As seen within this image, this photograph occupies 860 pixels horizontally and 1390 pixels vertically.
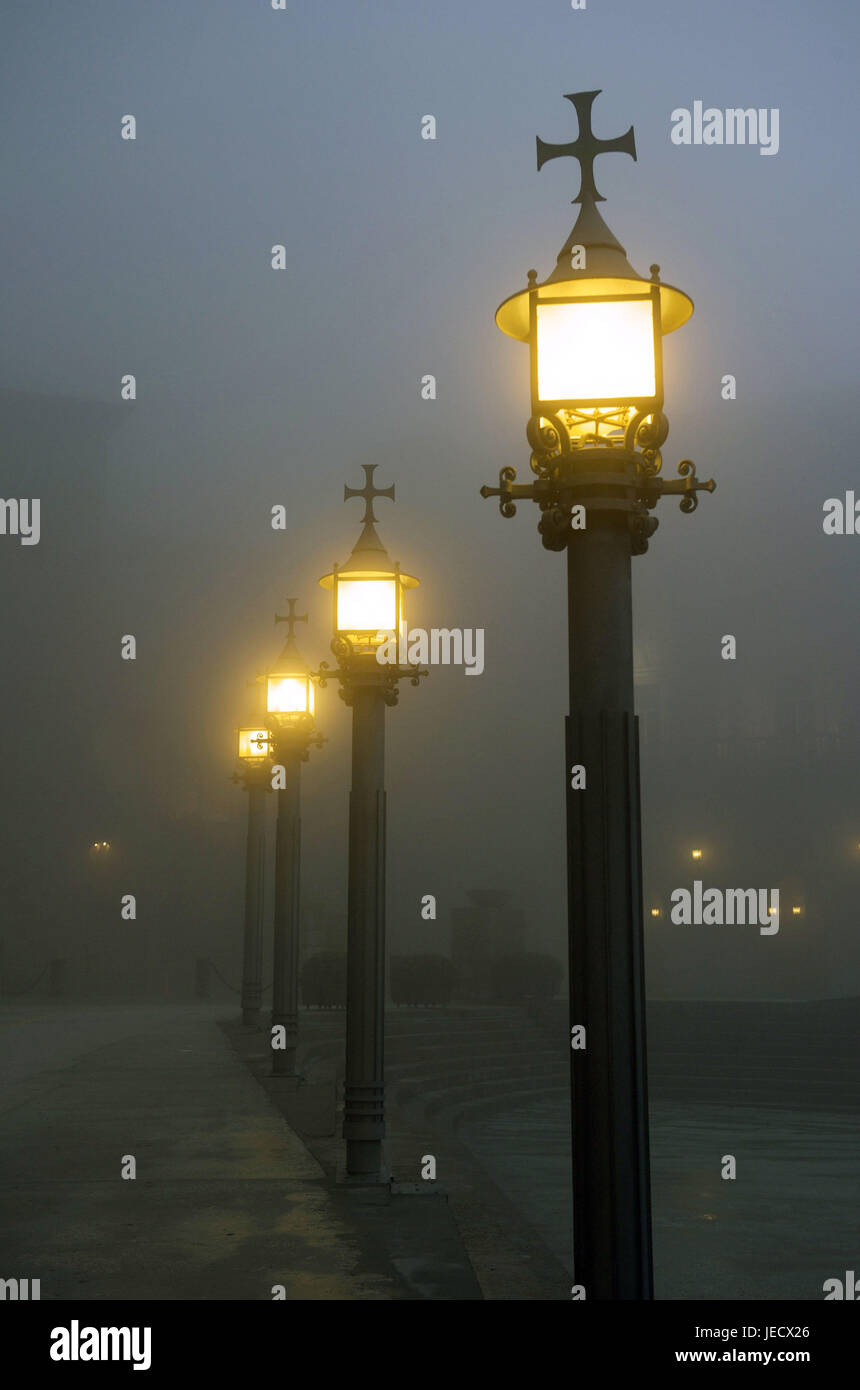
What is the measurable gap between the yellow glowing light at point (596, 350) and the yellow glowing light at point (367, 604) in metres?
5.60

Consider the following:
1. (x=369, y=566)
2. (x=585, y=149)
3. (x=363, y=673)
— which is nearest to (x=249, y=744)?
(x=363, y=673)

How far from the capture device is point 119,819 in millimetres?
46938

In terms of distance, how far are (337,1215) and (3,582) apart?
50.3 metres

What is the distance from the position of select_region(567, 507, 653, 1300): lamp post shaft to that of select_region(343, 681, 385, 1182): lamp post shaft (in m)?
5.73

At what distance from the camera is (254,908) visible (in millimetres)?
25031

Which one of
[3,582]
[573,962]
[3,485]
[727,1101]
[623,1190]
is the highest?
[3,485]

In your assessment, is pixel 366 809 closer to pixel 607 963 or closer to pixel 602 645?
pixel 602 645

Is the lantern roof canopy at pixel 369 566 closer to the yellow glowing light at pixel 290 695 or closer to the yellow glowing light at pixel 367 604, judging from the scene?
the yellow glowing light at pixel 367 604

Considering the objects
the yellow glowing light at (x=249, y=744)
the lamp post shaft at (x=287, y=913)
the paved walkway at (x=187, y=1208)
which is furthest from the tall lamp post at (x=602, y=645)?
the yellow glowing light at (x=249, y=744)

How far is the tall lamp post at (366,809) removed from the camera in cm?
1040

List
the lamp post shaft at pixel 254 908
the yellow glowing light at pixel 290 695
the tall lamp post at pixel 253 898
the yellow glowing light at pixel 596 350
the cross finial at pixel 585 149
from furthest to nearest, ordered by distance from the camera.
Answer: the lamp post shaft at pixel 254 908, the tall lamp post at pixel 253 898, the yellow glowing light at pixel 290 695, the cross finial at pixel 585 149, the yellow glowing light at pixel 596 350

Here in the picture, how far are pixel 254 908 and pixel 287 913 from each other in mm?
7017

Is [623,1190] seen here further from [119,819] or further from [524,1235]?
[119,819]
